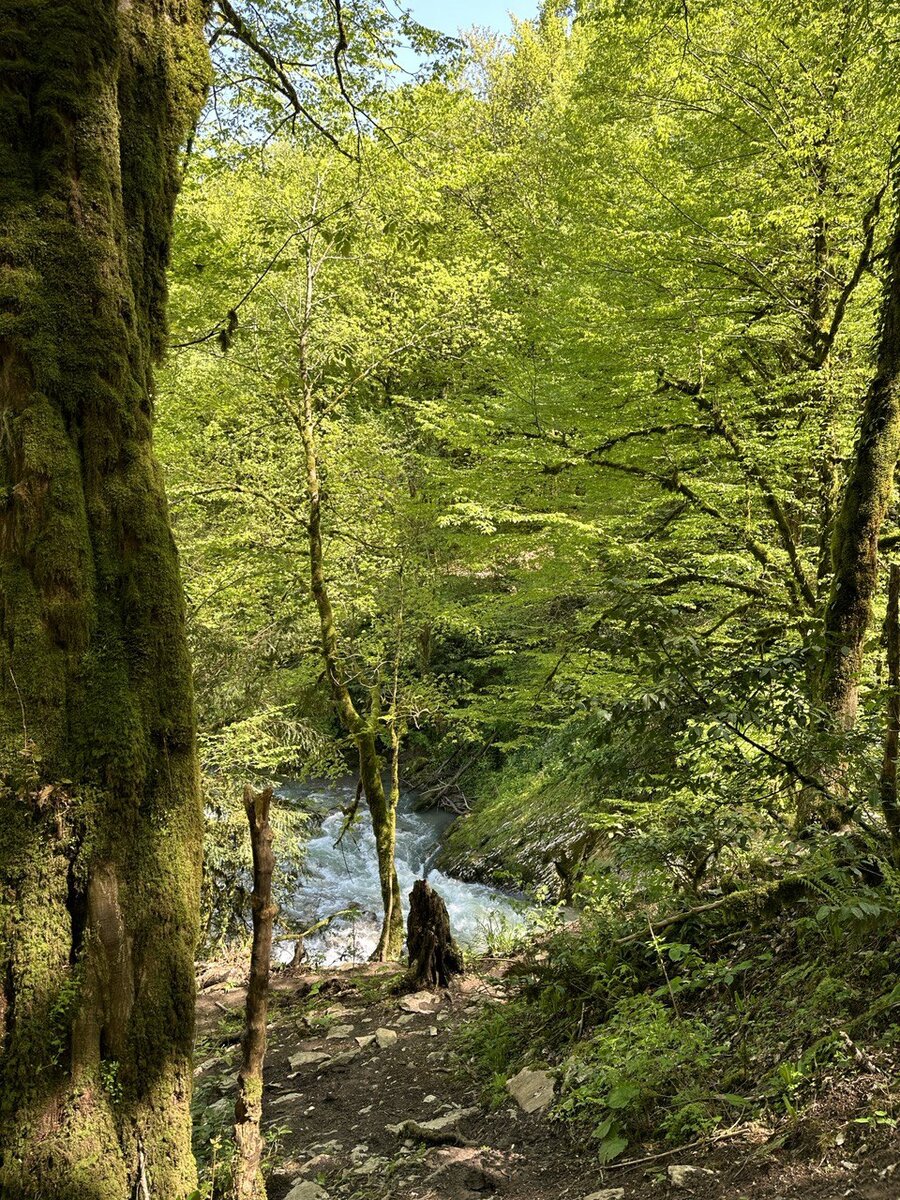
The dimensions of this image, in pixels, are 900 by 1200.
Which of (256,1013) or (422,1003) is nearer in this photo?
(256,1013)

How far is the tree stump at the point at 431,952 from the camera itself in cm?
600

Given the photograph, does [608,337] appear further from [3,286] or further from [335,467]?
[3,286]

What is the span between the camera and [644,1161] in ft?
8.79

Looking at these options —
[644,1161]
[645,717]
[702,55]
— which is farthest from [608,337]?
[644,1161]

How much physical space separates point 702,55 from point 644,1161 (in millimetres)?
8414

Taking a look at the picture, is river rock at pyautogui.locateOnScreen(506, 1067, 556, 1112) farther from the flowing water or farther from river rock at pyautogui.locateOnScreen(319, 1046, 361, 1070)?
the flowing water

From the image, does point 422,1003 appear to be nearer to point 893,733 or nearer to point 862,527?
point 893,733

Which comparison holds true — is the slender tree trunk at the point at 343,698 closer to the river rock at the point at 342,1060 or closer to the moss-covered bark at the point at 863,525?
the river rock at the point at 342,1060

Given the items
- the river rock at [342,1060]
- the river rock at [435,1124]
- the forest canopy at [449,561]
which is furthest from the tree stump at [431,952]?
the river rock at [435,1124]

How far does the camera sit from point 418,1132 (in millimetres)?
3652

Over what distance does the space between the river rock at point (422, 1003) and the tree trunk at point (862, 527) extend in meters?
3.37

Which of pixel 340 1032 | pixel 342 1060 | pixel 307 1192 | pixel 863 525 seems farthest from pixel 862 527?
pixel 340 1032

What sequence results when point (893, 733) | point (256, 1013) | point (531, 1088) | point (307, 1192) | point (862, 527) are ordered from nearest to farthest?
point (893, 733) < point (256, 1013) < point (307, 1192) < point (862, 527) < point (531, 1088)

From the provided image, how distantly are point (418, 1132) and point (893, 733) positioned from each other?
2.90m
